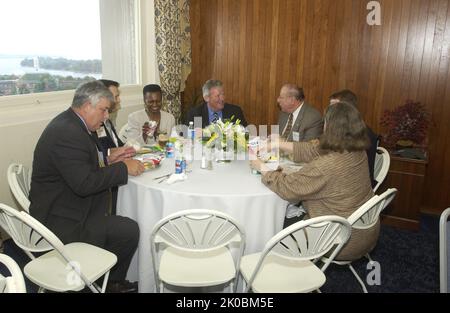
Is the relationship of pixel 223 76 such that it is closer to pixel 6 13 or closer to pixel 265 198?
pixel 6 13

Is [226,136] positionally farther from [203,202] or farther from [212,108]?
[212,108]

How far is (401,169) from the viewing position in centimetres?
372

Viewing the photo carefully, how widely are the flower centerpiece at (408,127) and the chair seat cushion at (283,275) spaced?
237 centimetres

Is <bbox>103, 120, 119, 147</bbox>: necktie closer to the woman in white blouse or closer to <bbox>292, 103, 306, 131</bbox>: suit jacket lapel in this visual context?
the woman in white blouse

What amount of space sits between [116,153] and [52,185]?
2.11 ft

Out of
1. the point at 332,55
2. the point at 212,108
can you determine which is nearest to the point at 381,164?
the point at 332,55

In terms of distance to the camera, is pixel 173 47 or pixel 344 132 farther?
pixel 173 47

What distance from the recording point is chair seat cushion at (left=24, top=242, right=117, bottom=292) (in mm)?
1869

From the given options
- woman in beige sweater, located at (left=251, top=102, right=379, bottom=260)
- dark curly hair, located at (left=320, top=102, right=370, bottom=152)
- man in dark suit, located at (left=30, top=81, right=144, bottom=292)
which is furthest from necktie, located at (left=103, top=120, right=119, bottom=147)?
dark curly hair, located at (left=320, top=102, right=370, bottom=152)

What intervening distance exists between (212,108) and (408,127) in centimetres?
214

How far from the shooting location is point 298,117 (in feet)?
12.3

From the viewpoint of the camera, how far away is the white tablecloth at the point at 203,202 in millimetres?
2172

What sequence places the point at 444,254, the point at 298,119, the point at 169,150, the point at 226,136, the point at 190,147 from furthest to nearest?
1. the point at 298,119
2. the point at 190,147
3. the point at 169,150
4. the point at 226,136
5. the point at 444,254

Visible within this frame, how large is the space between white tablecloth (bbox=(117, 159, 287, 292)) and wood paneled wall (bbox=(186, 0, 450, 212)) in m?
2.56
